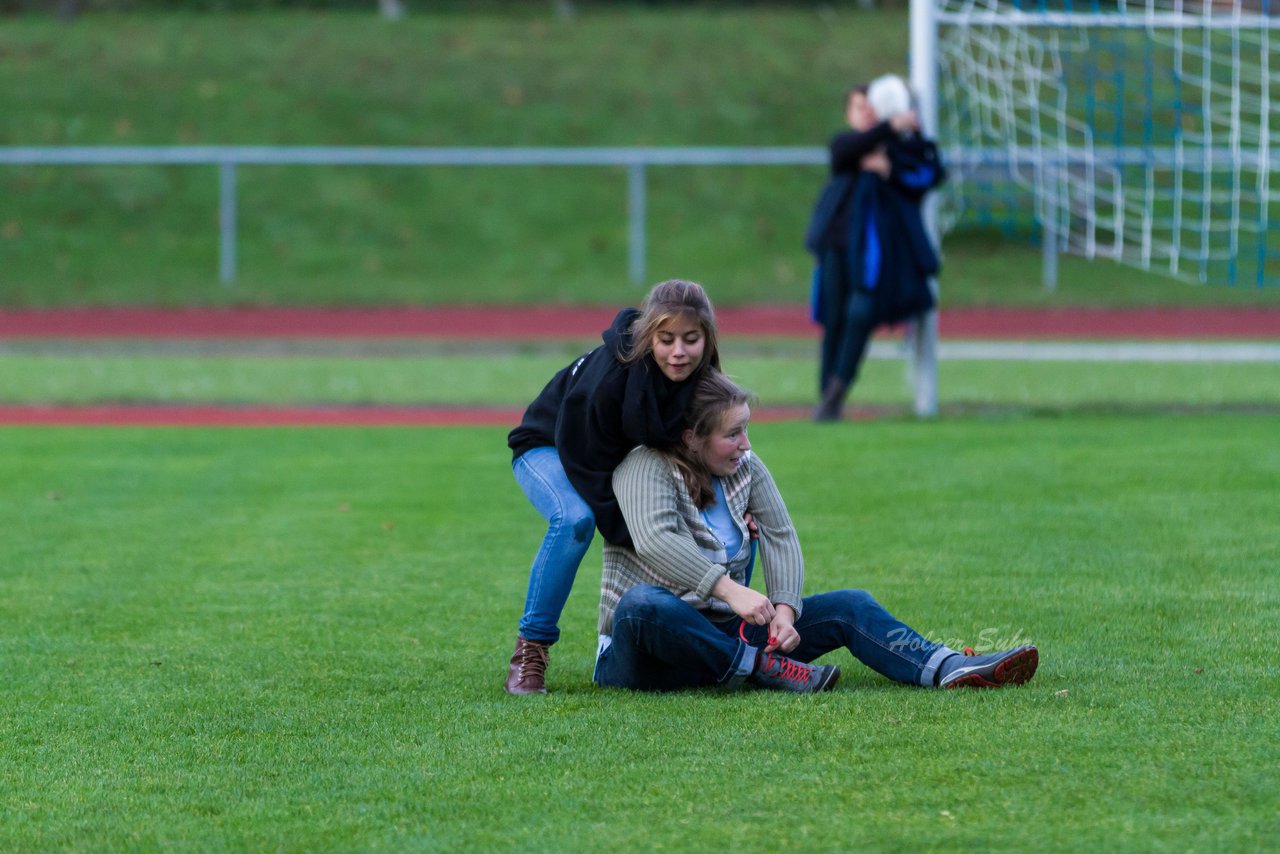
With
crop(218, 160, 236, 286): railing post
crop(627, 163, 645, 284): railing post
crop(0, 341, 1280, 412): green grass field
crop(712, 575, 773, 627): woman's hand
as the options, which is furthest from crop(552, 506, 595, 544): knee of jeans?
crop(218, 160, 236, 286): railing post

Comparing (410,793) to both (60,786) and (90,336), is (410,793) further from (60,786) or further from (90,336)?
(90,336)

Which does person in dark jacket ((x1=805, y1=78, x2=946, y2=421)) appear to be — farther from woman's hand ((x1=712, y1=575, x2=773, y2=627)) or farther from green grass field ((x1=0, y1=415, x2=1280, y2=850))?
woman's hand ((x1=712, y1=575, x2=773, y2=627))

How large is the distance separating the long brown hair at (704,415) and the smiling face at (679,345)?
8 cm

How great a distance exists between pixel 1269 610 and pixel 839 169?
5.69 meters

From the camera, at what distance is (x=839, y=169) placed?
10.8 meters

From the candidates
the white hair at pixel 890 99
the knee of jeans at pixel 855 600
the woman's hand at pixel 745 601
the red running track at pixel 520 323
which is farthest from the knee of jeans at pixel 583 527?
the red running track at pixel 520 323

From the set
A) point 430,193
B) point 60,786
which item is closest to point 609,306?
point 430,193

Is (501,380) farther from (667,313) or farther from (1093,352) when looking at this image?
(667,313)

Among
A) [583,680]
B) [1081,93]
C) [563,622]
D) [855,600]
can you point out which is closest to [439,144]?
[1081,93]

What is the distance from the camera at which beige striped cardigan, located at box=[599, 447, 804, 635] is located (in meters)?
4.63

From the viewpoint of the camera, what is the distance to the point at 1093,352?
1584 centimetres

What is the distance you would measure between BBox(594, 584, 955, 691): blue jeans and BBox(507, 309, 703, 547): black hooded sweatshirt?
0.87 ft

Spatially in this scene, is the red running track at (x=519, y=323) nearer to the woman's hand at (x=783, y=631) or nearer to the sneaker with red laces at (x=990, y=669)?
the sneaker with red laces at (x=990, y=669)

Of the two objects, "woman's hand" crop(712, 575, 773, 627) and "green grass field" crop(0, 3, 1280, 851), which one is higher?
"woman's hand" crop(712, 575, 773, 627)
